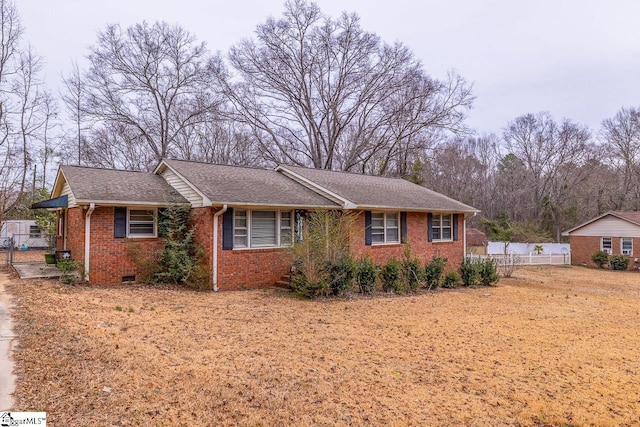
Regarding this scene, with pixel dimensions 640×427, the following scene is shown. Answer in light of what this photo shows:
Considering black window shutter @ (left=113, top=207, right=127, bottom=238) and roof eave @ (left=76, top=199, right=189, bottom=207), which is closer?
roof eave @ (left=76, top=199, right=189, bottom=207)

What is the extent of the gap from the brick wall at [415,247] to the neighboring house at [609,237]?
15676 millimetres

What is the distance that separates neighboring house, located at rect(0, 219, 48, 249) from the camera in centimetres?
2203

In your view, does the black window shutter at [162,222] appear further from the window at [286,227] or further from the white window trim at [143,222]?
the window at [286,227]

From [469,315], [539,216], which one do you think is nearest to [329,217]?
[469,315]

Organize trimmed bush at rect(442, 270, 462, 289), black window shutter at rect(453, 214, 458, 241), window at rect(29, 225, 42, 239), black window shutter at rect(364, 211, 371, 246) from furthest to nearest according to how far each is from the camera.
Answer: window at rect(29, 225, 42, 239)
black window shutter at rect(453, 214, 458, 241)
black window shutter at rect(364, 211, 371, 246)
trimmed bush at rect(442, 270, 462, 289)

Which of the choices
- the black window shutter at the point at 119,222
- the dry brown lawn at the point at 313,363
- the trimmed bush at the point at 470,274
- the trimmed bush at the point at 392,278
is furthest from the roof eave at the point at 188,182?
the trimmed bush at the point at 470,274

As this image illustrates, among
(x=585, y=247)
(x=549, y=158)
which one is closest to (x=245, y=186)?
(x=585, y=247)

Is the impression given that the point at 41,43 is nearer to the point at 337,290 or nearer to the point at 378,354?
the point at 337,290

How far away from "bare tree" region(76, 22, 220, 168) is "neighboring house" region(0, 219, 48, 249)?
7404mm

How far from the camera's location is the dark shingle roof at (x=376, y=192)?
14.1m

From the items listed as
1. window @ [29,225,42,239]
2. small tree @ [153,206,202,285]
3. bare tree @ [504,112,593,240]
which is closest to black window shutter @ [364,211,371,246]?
small tree @ [153,206,202,285]

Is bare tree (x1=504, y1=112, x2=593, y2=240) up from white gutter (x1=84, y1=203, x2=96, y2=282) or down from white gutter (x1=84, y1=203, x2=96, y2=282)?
up

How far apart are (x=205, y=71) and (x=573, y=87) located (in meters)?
26.1

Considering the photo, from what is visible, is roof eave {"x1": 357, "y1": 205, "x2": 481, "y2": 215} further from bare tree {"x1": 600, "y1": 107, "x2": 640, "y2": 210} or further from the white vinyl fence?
bare tree {"x1": 600, "y1": 107, "x2": 640, "y2": 210}
